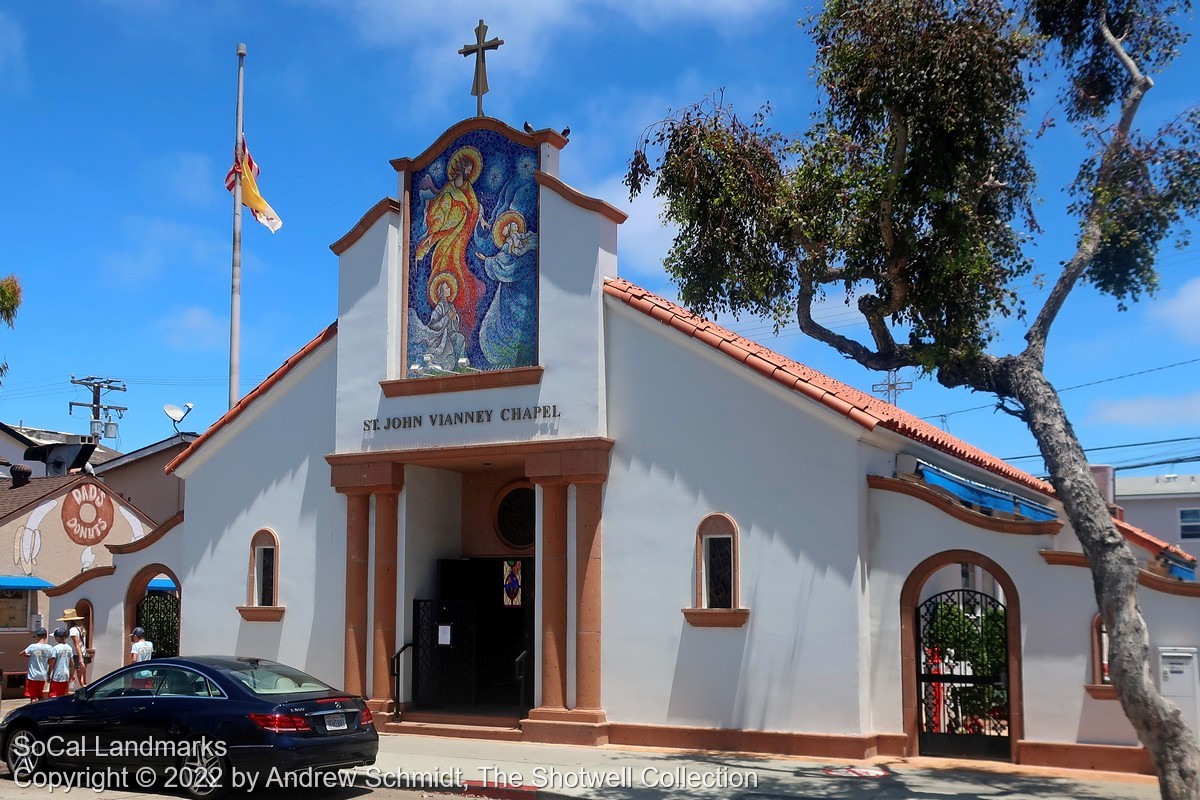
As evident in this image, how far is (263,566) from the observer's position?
18.9 metres

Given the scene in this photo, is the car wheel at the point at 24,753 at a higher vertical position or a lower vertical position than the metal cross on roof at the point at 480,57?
lower

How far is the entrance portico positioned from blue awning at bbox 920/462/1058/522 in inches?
171

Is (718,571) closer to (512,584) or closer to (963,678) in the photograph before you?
(963,678)

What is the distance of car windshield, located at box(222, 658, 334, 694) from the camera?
12.1 m

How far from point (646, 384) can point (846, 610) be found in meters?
3.98

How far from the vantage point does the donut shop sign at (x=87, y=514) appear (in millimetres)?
25141

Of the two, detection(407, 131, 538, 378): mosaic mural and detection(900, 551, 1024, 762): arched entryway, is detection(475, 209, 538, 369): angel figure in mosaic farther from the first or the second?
detection(900, 551, 1024, 762): arched entryway

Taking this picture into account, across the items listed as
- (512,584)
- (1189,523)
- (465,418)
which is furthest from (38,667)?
(1189,523)

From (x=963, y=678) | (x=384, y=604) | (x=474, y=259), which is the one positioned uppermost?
(x=474, y=259)

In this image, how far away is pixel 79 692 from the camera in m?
12.7

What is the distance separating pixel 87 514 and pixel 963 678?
1933cm

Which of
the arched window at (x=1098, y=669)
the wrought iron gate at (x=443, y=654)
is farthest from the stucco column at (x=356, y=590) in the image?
the arched window at (x=1098, y=669)

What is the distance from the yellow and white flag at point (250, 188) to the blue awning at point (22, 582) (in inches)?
350

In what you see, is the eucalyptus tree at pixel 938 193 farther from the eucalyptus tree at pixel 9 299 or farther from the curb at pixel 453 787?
the eucalyptus tree at pixel 9 299
